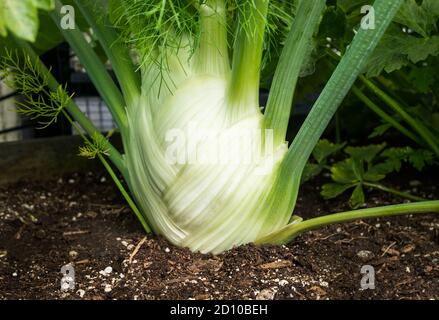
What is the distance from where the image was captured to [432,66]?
102 cm

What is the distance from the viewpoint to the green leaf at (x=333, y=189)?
1.09 metres

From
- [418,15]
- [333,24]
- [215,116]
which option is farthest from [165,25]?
[418,15]

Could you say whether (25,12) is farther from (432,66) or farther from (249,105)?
(432,66)

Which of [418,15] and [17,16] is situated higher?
[418,15]

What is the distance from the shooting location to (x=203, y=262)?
33.0 inches

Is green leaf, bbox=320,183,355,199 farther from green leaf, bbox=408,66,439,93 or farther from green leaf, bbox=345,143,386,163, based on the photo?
green leaf, bbox=408,66,439,93

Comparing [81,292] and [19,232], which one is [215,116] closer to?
[81,292]

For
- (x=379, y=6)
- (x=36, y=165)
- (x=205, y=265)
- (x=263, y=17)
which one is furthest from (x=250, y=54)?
(x=36, y=165)

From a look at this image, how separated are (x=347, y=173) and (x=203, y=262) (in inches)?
14.6

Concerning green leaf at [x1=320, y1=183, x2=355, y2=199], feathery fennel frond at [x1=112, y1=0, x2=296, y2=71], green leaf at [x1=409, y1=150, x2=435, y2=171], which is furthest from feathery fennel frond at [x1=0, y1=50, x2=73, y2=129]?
green leaf at [x1=409, y1=150, x2=435, y2=171]

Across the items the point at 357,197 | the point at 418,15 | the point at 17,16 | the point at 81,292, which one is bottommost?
the point at 81,292

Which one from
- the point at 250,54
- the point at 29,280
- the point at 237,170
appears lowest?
the point at 29,280

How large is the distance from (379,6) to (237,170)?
0.26 m

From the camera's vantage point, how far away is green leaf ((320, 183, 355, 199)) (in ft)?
3.58
